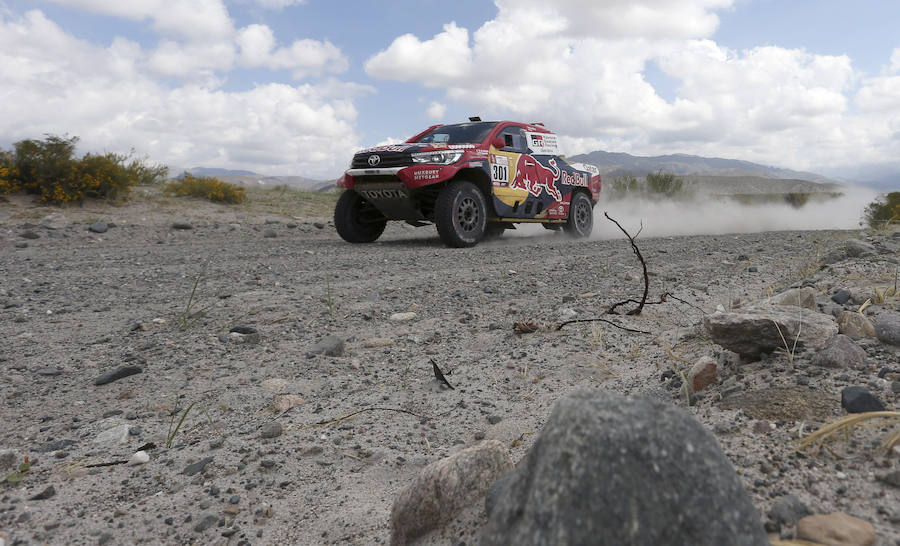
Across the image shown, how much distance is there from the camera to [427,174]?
695 centimetres

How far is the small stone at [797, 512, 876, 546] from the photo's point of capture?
41.0 inches

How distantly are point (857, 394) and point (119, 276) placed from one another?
5310 mm

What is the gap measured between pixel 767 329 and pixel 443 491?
1.39m

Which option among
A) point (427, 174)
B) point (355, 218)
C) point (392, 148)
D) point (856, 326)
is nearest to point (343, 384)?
point (856, 326)

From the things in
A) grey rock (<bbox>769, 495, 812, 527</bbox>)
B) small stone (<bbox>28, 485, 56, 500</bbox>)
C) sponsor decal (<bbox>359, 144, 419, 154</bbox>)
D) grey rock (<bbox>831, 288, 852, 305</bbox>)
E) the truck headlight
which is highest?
sponsor decal (<bbox>359, 144, 419, 154</bbox>)

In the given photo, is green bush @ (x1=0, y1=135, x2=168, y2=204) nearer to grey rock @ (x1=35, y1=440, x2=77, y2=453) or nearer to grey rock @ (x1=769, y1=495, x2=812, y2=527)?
grey rock @ (x1=35, y1=440, x2=77, y2=453)

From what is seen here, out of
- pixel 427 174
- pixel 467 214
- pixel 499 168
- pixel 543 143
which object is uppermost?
pixel 543 143

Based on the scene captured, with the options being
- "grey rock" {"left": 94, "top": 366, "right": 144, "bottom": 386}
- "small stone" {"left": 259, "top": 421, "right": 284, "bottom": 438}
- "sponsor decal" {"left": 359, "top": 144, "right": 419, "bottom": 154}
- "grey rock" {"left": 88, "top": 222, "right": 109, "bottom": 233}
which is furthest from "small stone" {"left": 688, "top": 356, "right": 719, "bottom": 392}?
"grey rock" {"left": 88, "top": 222, "right": 109, "bottom": 233}

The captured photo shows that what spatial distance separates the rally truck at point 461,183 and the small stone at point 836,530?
6.08 meters

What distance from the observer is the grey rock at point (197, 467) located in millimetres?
1951

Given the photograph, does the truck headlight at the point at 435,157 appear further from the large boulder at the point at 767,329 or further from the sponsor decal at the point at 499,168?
the large boulder at the point at 767,329

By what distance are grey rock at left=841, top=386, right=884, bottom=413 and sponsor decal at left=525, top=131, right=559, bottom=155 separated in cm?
743

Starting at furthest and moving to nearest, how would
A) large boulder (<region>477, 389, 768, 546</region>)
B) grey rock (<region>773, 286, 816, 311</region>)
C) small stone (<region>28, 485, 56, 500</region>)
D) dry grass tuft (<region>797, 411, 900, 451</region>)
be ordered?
grey rock (<region>773, 286, 816, 311</region>) → small stone (<region>28, 485, 56, 500</region>) → dry grass tuft (<region>797, 411, 900, 451</region>) → large boulder (<region>477, 389, 768, 546</region>)

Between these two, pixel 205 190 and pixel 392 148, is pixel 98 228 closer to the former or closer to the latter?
pixel 205 190
